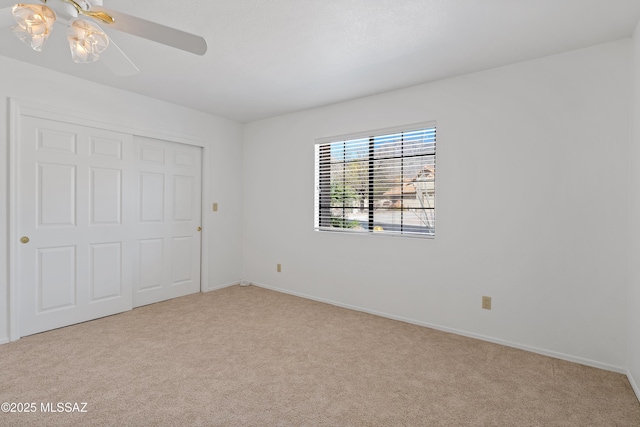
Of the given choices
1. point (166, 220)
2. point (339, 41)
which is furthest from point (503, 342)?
point (166, 220)

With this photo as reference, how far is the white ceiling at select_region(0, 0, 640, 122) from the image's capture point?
2.02 m

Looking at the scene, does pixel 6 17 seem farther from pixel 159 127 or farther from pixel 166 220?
pixel 166 220

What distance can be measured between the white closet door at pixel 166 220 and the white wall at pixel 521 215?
202cm

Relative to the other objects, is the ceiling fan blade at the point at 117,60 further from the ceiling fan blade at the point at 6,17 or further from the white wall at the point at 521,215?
the white wall at the point at 521,215

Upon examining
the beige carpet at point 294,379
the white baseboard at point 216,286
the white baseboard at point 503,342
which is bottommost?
the beige carpet at point 294,379

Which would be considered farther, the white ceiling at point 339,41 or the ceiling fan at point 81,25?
the white ceiling at point 339,41

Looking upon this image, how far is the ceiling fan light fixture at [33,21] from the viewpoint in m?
1.36

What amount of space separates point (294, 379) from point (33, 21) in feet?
7.83

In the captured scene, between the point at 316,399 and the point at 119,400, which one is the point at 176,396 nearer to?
the point at 119,400

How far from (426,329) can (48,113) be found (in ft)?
13.4

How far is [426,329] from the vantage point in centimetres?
319

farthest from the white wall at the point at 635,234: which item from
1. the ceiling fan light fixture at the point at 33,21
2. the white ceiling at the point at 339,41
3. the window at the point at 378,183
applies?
the ceiling fan light fixture at the point at 33,21

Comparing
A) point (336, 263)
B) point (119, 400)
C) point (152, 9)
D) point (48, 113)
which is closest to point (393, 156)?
point (336, 263)

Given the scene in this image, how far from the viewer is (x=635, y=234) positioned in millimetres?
2170
